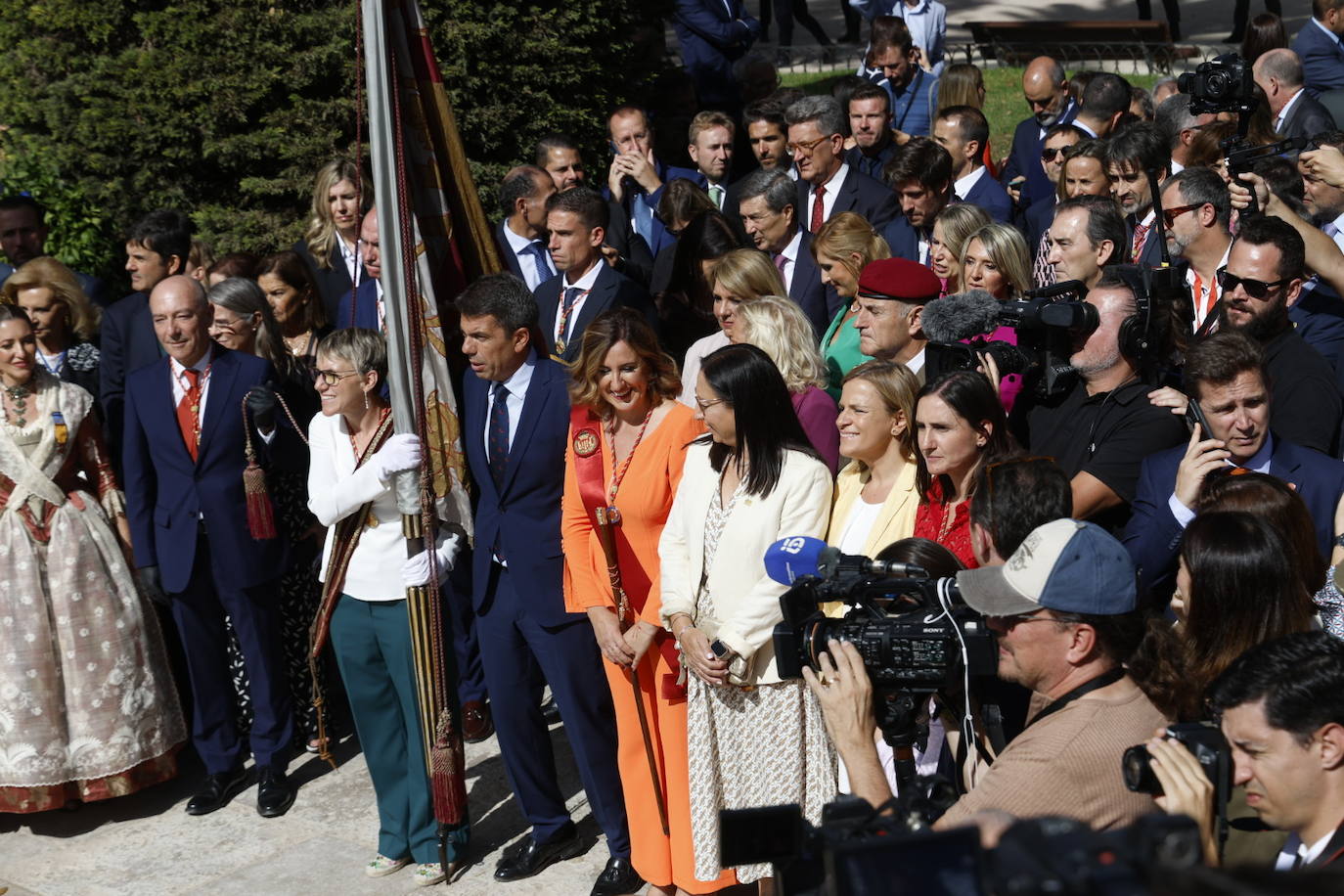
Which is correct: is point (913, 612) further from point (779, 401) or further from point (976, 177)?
point (976, 177)

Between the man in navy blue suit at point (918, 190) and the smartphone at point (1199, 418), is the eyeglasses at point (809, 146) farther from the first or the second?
the smartphone at point (1199, 418)

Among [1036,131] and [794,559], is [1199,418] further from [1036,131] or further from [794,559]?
[1036,131]

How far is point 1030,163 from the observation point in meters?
9.62

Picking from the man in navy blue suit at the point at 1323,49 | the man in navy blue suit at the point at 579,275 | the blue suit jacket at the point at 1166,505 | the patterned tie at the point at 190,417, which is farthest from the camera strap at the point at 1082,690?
A: the man in navy blue suit at the point at 1323,49

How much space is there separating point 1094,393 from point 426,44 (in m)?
2.75

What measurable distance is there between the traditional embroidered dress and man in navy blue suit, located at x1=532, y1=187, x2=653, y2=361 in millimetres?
2205

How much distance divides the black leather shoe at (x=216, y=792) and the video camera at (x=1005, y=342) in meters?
3.69

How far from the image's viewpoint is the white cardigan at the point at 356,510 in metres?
5.61

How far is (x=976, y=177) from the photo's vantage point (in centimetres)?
836

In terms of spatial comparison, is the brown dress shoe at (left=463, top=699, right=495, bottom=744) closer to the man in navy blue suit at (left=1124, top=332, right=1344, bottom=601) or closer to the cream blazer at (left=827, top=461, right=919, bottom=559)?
the cream blazer at (left=827, top=461, right=919, bottom=559)

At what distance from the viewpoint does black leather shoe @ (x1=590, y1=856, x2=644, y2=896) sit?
5578 millimetres

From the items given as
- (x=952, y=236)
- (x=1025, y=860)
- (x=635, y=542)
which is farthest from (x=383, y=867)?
(x=1025, y=860)

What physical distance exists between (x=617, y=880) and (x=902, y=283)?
2.51 metres

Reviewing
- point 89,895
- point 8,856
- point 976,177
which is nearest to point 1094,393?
point 976,177
